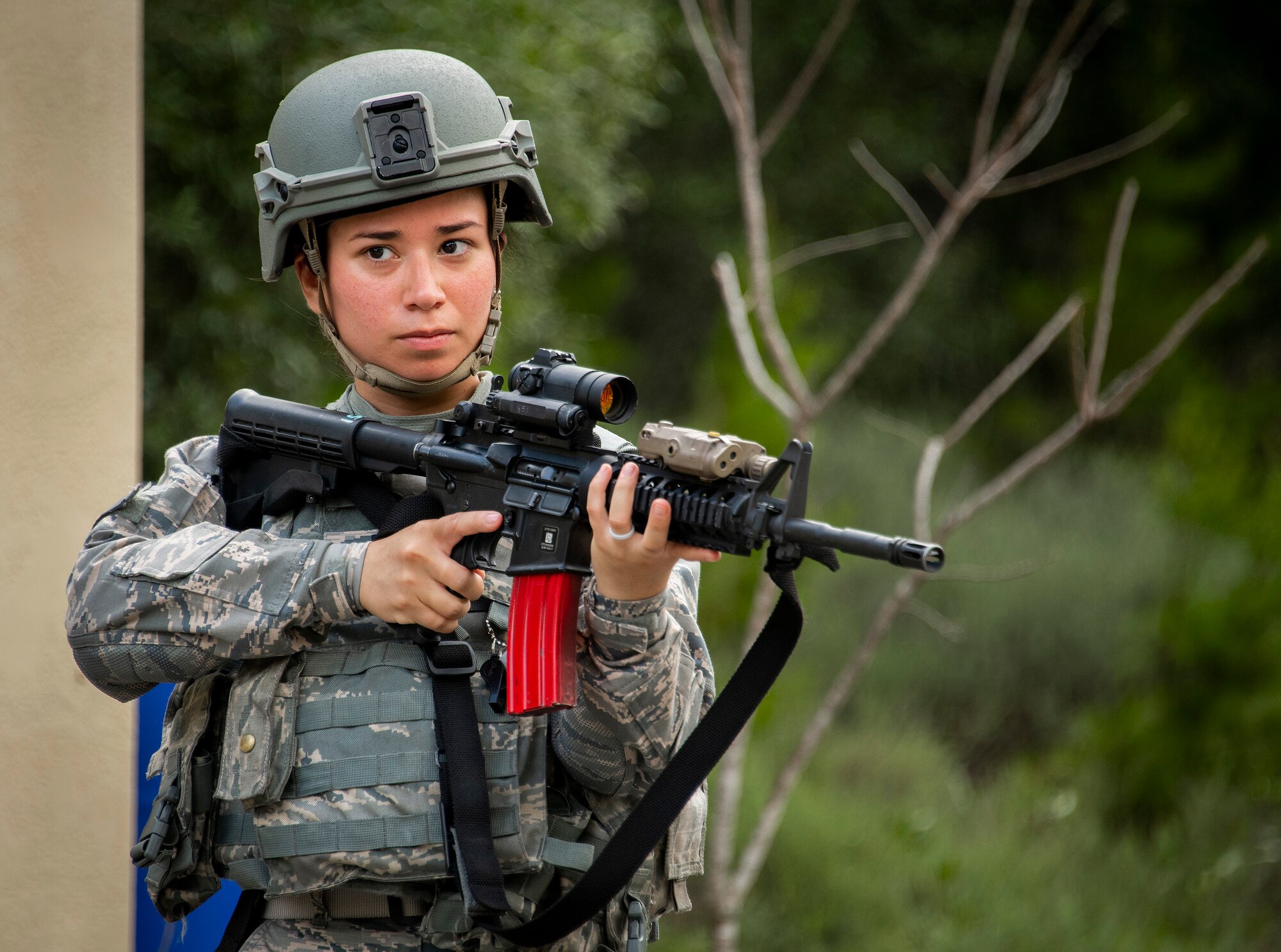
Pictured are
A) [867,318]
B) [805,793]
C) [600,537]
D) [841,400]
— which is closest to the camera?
[600,537]

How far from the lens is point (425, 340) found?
2.05 metres

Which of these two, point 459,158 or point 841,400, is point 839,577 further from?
point 459,158

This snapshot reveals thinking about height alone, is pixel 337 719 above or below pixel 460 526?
below

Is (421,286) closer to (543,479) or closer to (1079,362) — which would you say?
(543,479)

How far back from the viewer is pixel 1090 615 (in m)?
8.31

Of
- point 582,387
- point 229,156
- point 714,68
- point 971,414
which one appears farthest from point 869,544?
point 229,156

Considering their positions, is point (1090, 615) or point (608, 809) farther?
point (1090, 615)

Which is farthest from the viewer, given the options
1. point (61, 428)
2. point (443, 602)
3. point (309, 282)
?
point (61, 428)

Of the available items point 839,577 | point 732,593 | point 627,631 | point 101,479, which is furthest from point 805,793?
point 627,631

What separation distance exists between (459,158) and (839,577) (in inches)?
273

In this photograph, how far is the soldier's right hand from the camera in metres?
1.88

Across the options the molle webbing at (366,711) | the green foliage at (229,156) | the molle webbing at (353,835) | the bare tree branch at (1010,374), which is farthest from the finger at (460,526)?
the green foliage at (229,156)

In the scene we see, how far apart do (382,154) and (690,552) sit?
2.58 feet

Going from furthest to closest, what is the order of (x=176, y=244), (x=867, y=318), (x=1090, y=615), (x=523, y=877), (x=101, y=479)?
(x=867, y=318) → (x=1090, y=615) → (x=176, y=244) → (x=101, y=479) → (x=523, y=877)
